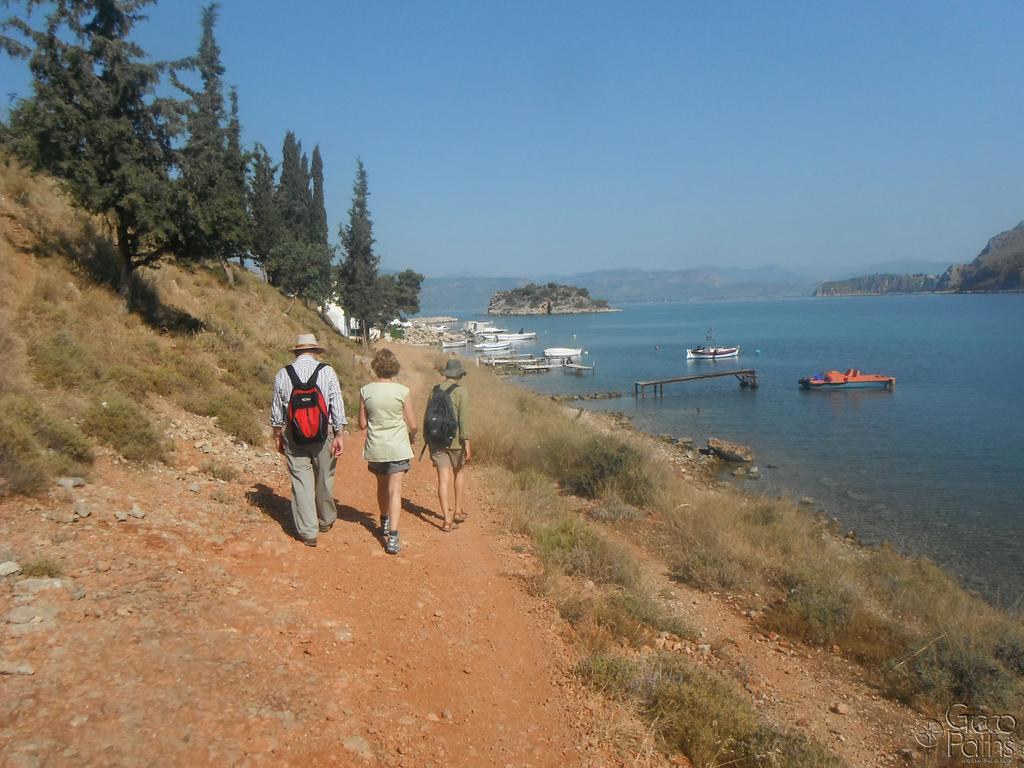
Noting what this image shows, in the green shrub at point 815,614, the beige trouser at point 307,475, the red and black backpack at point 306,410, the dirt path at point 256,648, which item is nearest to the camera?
the dirt path at point 256,648

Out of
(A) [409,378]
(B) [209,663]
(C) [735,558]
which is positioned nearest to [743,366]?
(A) [409,378]

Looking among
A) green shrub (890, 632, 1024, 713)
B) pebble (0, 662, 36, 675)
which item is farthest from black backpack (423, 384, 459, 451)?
green shrub (890, 632, 1024, 713)

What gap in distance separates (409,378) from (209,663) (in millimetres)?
25521

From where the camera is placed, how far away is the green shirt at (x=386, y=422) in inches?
241

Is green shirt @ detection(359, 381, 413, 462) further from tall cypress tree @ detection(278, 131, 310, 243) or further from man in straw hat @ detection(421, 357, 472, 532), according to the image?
tall cypress tree @ detection(278, 131, 310, 243)

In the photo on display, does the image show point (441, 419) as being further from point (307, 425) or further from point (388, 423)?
point (307, 425)

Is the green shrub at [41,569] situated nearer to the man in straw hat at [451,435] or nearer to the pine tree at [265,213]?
the man in straw hat at [451,435]

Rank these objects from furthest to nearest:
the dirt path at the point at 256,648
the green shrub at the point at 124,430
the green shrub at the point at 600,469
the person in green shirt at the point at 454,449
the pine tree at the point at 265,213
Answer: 1. the pine tree at the point at 265,213
2. the green shrub at the point at 600,469
3. the green shrub at the point at 124,430
4. the person in green shirt at the point at 454,449
5. the dirt path at the point at 256,648

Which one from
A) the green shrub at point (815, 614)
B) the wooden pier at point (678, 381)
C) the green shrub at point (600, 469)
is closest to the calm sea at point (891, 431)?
the wooden pier at point (678, 381)

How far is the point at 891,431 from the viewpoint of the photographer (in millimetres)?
28953

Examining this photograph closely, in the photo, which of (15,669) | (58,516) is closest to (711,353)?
(58,516)

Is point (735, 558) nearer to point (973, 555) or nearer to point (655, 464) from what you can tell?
point (655, 464)

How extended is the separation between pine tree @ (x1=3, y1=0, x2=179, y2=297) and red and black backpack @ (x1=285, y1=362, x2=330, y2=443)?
884 cm

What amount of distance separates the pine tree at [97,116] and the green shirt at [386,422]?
354 inches
